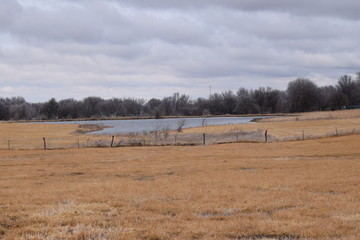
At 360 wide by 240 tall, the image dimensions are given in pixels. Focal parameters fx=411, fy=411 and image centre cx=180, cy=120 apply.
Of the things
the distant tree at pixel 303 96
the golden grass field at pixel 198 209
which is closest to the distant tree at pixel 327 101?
the distant tree at pixel 303 96

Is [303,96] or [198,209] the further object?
[303,96]

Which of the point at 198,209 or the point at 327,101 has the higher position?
the point at 327,101

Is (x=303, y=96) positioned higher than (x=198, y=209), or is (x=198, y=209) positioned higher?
(x=303, y=96)

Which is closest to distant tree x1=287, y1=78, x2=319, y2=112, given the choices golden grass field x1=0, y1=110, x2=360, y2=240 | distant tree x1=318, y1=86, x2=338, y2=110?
distant tree x1=318, y1=86, x2=338, y2=110

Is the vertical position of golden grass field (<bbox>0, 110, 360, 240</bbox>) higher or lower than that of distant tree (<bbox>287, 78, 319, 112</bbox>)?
lower

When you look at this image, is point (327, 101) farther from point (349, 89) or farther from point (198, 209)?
point (198, 209)

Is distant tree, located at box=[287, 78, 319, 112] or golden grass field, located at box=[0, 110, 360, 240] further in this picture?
distant tree, located at box=[287, 78, 319, 112]

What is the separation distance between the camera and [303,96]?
177875 mm

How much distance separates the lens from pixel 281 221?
10594mm

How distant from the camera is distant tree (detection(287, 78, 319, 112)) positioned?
17838 cm

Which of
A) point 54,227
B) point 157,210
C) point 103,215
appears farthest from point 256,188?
point 54,227

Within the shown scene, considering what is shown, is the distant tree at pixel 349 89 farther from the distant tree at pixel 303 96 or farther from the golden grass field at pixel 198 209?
the golden grass field at pixel 198 209

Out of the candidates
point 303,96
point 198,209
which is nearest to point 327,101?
point 303,96

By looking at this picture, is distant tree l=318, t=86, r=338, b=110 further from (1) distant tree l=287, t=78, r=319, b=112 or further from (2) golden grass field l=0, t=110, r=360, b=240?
(2) golden grass field l=0, t=110, r=360, b=240
